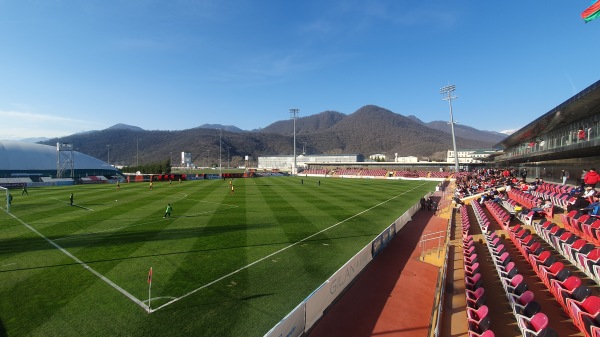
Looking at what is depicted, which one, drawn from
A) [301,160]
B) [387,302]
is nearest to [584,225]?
[387,302]

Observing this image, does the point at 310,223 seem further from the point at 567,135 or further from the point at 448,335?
the point at 567,135

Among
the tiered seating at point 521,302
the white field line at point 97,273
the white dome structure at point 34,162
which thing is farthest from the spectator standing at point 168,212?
the white dome structure at point 34,162

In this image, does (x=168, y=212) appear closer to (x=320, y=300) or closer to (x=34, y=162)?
(x=320, y=300)

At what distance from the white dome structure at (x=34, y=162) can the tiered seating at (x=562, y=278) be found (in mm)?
84578

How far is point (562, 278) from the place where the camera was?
9070mm

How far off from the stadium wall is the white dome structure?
259ft

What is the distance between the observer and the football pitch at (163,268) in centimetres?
874

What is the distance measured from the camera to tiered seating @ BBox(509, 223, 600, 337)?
23.2ft

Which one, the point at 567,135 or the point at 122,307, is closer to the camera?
the point at 122,307

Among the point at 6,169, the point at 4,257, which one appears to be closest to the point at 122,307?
the point at 4,257

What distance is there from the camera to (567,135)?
23.2 metres

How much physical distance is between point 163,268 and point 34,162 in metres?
75.6

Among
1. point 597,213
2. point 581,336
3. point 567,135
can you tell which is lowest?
point 581,336

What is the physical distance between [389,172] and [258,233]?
70.5 metres
